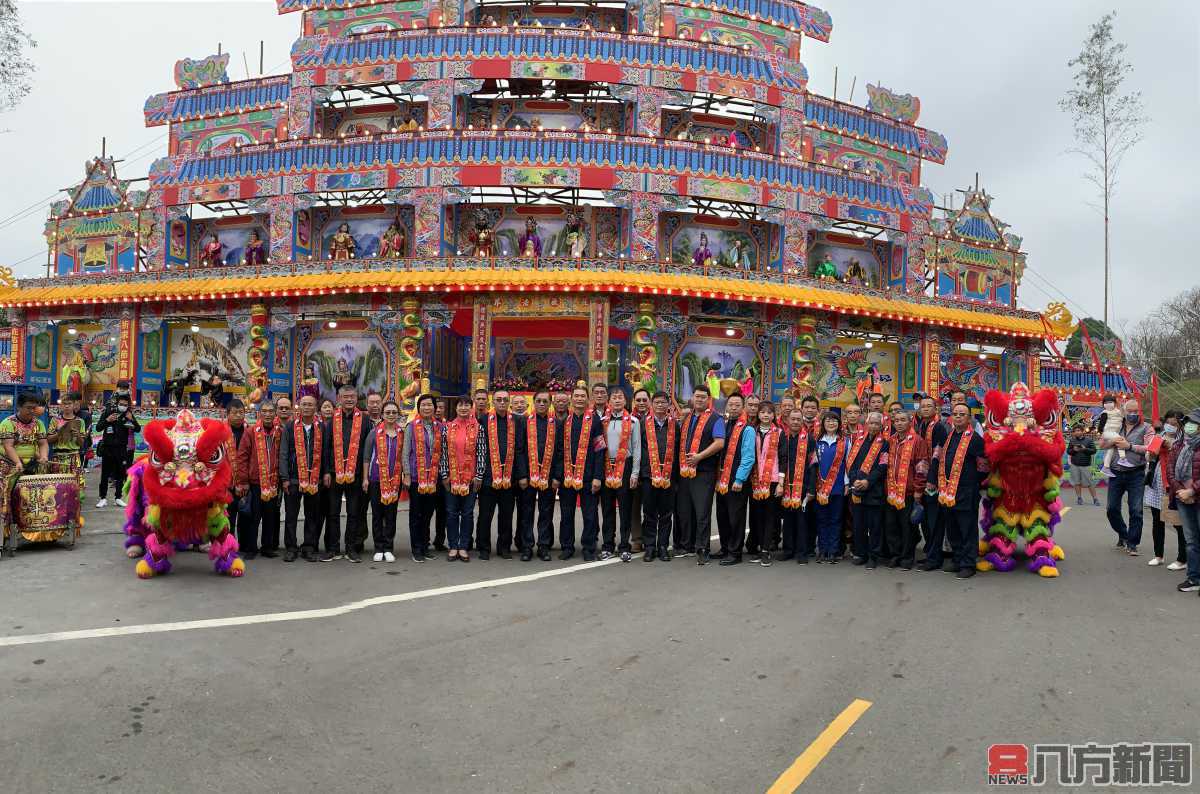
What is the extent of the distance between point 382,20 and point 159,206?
8.72m

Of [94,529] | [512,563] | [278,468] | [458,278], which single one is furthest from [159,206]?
[512,563]

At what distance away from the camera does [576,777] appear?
369cm

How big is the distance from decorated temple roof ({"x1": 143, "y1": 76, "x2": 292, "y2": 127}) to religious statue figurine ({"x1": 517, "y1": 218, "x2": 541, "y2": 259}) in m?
8.46

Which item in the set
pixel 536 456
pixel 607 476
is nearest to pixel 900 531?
pixel 607 476

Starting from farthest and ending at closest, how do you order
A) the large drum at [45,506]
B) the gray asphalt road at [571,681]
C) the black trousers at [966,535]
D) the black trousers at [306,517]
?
the black trousers at [306,517]
the large drum at [45,506]
the black trousers at [966,535]
the gray asphalt road at [571,681]

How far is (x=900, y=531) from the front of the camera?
8859 mm

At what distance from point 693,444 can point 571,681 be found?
15.1 ft

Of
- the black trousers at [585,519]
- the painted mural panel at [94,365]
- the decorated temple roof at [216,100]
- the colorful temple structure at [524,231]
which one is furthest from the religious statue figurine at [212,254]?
the black trousers at [585,519]

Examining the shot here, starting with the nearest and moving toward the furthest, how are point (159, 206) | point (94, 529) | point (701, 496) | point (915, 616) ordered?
point (915, 616) → point (701, 496) → point (94, 529) → point (159, 206)

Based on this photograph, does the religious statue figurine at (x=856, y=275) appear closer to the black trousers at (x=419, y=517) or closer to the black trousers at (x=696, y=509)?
the black trousers at (x=696, y=509)

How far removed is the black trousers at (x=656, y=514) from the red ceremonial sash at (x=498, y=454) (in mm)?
1639

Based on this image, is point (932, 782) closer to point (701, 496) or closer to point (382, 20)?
point (701, 496)

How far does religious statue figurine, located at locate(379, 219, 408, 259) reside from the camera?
71.6 ft

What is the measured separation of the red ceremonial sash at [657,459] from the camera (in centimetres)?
916
